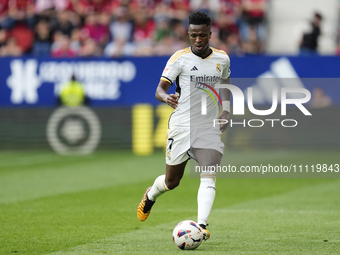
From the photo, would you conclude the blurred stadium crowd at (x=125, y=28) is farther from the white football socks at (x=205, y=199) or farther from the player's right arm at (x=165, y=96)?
the white football socks at (x=205, y=199)

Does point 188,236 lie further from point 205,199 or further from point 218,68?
point 218,68

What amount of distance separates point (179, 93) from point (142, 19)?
11319 millimetres

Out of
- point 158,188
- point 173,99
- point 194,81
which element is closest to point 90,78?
point 158,188

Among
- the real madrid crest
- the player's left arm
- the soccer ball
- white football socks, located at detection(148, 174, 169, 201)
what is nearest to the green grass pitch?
the soccer ball

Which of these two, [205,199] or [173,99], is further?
[205,199]

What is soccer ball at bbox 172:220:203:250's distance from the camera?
A: 5297mm

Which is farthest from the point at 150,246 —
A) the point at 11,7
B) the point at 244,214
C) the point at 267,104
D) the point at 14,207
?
the point at 11,7

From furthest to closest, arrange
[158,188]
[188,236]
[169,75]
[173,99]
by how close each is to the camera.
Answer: [158,188], [169,75], [173,99], [188,236]

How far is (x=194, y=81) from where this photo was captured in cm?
593

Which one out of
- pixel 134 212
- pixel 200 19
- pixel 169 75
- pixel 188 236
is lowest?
pixel 134 212

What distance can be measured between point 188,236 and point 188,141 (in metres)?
1.03

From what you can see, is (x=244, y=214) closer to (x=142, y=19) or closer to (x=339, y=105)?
(x=339, y=105)

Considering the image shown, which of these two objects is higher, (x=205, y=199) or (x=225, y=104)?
(x=225, y=104)

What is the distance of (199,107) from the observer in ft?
19.6
